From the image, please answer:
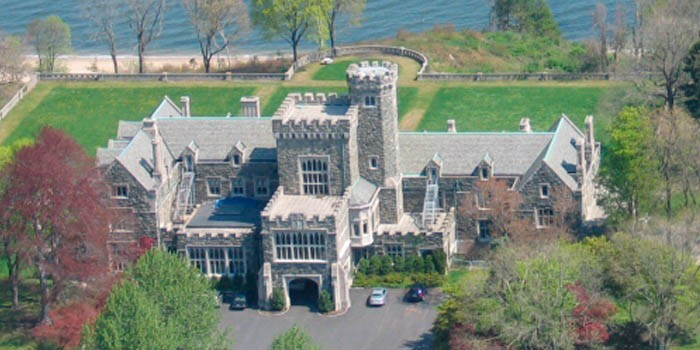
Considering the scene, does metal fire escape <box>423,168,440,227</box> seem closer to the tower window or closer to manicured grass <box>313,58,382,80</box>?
the tower window

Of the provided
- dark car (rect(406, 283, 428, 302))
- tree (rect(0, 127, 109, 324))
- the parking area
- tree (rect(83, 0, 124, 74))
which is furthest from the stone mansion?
tree (rect(83, 0, 124, 74))

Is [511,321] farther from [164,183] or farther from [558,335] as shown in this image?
[164,183]

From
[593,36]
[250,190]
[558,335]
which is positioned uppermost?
[593,36]

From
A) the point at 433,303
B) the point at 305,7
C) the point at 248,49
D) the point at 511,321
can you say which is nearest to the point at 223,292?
the point at 433,303

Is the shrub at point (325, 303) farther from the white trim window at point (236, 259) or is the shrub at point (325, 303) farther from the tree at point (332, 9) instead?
the tree at point (332, 9)

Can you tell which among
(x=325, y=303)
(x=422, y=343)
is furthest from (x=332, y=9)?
(x=422, y=343)

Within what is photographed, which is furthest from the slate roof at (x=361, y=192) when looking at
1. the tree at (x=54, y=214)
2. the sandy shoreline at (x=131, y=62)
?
the sandy shoreline at (x=131, y=62)
